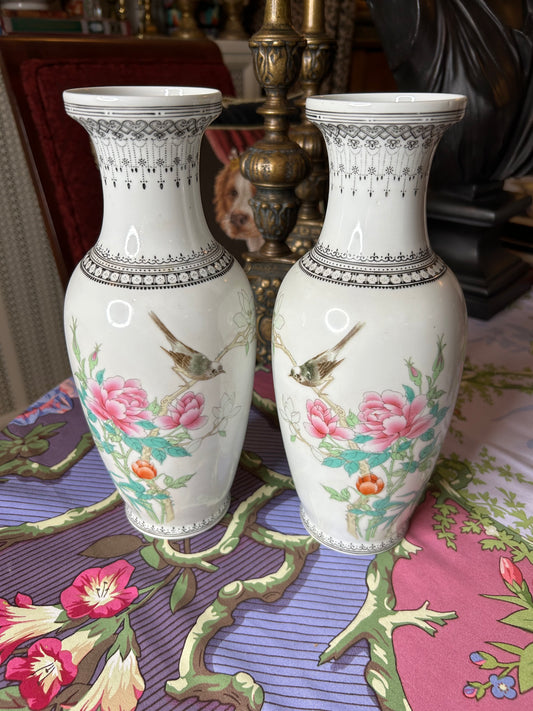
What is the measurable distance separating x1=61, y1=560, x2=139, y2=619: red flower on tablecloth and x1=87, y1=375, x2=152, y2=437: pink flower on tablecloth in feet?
0.42

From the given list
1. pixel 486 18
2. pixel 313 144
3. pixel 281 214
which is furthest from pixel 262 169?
pixel 486 18

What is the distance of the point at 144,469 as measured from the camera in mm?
461

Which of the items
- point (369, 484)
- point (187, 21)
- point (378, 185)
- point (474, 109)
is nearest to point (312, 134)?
point (474, 109)

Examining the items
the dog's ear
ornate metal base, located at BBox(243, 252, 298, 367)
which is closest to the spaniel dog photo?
the dog's ear

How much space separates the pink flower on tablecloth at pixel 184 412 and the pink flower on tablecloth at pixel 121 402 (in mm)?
13

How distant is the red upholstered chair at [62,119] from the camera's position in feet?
2.82

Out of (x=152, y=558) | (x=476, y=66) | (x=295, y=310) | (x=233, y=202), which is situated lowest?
(x=152, y=558)

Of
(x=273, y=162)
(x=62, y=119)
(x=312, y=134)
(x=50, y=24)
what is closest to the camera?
(x=273, y=162)

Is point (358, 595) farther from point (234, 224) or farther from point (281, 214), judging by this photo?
point (234, 224)

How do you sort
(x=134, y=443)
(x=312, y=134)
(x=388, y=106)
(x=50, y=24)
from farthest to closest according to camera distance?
(x=50, y=24), (x=312, y=134), (x=134, y=443), (x=388, y=106)

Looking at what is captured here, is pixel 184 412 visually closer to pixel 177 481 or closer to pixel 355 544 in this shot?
pixel 177 481

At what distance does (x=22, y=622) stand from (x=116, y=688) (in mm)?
98

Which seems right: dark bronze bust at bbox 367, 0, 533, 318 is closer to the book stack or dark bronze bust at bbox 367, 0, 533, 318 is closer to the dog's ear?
the dog's ear

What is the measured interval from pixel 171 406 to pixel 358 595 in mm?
219
